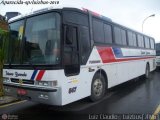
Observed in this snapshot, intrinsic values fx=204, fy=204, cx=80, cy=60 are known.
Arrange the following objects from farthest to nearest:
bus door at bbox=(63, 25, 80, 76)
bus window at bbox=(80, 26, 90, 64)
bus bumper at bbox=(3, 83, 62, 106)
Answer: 1. bus window at bbox=(80, 26, 90, 64)
2. bus door at bbox=(63, 25, 80, 76)
3. bus bumper at bbox=(3, 83, 62, 106)

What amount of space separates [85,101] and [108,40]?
2.63 meters

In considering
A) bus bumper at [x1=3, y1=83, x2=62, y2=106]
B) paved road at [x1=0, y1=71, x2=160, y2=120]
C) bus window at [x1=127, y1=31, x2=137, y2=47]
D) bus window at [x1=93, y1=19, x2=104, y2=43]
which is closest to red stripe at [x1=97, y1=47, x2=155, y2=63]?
bus window at [x1=93, y1=19, x2=104, y2=43]

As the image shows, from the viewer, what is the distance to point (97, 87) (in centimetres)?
736

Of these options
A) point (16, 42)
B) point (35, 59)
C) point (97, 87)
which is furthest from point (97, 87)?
point (16, 42)

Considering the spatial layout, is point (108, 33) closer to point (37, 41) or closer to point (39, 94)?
point (37, 41)

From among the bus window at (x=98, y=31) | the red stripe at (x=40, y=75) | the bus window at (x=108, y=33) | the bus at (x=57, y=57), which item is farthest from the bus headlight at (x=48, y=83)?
the bus window at (x=108, y=33)

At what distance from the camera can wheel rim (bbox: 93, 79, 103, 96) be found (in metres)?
7.22

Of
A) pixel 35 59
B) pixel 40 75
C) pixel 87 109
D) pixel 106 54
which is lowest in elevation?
pixel 87 109

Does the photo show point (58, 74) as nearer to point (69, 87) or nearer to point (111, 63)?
point (69, 87)

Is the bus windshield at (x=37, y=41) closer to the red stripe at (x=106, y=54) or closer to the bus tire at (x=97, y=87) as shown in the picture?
the bus tire at (x=97, y=87)

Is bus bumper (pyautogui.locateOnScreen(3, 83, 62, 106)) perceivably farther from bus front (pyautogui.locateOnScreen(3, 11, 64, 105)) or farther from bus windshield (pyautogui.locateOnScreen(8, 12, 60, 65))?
bus windshield (pyautogui.locateOnScreen(8, 12, 60, 65))

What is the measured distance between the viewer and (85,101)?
742cm

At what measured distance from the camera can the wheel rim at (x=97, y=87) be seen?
722cm

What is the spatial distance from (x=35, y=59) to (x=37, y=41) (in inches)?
20.1
